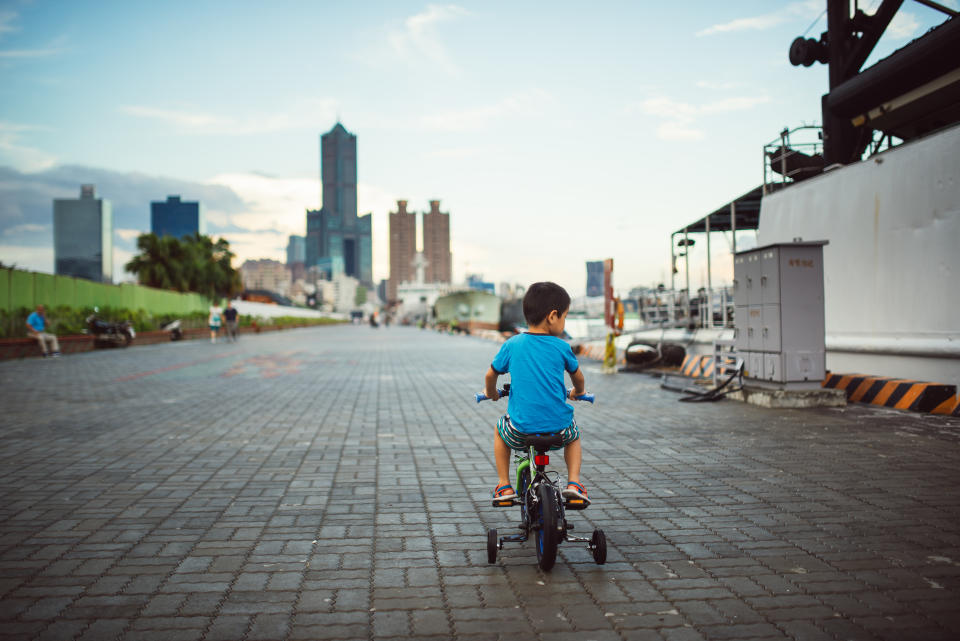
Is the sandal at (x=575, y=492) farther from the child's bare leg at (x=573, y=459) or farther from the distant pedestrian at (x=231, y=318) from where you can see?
the distant pedestrian at (x=231, y=318)

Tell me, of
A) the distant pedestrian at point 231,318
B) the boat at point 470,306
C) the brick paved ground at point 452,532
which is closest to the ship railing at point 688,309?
the brick paved ground at point 452,532

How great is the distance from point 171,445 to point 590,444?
424 cm

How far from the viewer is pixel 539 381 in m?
3.70

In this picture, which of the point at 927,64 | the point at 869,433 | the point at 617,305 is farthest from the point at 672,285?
the point at 869,433

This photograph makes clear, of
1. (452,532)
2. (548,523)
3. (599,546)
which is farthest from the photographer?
(452,532)

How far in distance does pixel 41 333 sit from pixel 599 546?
2309 centimetres

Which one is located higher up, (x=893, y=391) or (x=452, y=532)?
(x=893, y=391)

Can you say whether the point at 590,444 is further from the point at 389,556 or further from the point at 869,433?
the point at 389,556

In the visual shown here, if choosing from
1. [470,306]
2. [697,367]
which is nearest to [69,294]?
[697,367]

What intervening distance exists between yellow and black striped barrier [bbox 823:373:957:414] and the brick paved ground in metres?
0.82

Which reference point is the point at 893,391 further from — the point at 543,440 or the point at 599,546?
the point at 543,440

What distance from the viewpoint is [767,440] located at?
7234 mm

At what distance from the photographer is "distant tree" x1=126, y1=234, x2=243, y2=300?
5488cm

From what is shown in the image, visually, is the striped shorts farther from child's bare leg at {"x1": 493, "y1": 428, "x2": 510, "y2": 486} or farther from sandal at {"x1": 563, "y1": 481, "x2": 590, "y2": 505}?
sandal at {"x1": 563, "y1": 481, "x2": 590, "y2": 505}
